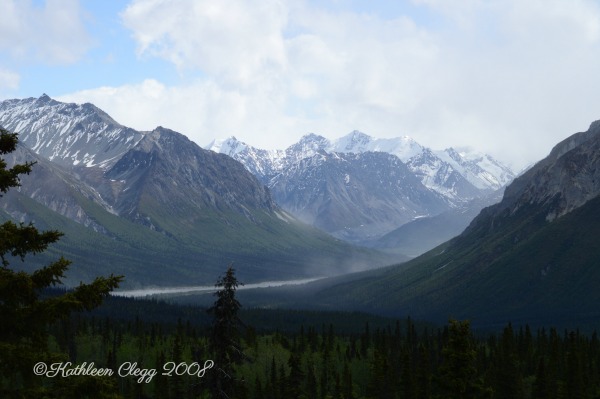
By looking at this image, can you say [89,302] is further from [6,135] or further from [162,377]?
[162,377]

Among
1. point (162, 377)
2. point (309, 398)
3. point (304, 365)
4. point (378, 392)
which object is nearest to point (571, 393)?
point (378, 392)

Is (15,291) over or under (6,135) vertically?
under

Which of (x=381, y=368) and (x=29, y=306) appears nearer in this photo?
(x=29, y=306)

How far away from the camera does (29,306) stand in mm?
24312

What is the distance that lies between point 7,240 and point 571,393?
95.2m

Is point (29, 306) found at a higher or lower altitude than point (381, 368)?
higher

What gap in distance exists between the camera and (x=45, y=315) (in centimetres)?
2405
